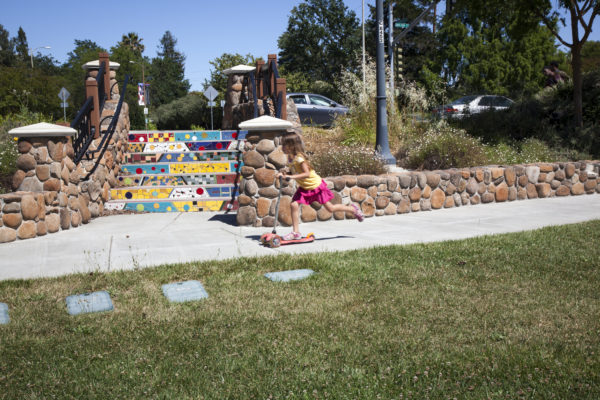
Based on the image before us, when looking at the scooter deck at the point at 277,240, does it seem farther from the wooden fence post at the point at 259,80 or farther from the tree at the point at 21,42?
the tree at the point at 21,42

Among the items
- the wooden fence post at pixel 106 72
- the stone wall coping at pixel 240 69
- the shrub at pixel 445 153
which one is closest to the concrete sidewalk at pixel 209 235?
the shrub at pixel 445 153

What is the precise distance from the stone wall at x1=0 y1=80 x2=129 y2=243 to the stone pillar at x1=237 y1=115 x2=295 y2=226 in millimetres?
2606

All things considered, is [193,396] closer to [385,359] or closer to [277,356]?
[277,356]

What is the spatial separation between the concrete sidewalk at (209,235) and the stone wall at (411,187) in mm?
Answer: 286

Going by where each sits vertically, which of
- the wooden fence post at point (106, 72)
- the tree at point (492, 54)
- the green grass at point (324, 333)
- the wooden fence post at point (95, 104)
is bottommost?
the green grass at point (324, 333)

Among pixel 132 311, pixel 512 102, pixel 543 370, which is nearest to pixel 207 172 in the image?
pixel 132 311

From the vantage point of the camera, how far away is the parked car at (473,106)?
16.5 metres

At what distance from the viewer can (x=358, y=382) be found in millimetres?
3238

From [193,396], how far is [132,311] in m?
1.61

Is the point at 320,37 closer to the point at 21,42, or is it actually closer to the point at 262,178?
the point at 262,178

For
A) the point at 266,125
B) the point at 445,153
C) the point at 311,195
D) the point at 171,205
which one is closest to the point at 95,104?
the point at 171,205

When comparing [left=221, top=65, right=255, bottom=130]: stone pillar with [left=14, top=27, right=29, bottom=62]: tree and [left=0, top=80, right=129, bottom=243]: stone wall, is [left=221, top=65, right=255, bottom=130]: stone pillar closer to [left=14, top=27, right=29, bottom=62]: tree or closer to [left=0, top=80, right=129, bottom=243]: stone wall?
[left=0, top=80, right=129, bottom=243]: stone wall

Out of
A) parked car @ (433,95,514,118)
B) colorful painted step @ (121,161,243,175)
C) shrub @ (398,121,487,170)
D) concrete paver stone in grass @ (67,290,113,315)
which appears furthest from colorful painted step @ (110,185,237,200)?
parked car @ (433,95,514,118)

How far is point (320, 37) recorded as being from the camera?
5997 centimetres
